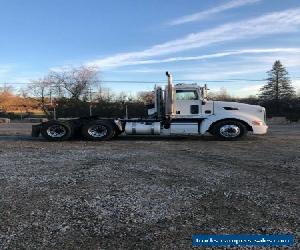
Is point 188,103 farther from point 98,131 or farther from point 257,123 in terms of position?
point 98,131

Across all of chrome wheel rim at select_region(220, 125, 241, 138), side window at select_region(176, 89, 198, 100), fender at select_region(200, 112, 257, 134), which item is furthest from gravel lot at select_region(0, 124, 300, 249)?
side window at select_region(176, 89, 198, 100)

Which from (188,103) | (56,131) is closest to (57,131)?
(56,131)

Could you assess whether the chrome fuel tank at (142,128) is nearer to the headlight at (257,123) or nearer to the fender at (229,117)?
the fender at (229,117)

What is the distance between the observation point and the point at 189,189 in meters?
8.84

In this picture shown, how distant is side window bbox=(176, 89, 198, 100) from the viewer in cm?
1967

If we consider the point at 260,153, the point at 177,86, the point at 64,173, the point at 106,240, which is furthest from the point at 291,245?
the point at 177,86

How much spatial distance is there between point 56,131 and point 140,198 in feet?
39.7

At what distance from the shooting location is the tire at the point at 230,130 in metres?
19.2

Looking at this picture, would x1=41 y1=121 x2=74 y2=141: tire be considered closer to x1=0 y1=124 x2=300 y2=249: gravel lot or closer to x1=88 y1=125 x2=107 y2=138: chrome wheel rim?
x1=88 y1=125 x2=107 y2=138: chrome wheel rim

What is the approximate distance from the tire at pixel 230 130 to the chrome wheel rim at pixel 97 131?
457 cm

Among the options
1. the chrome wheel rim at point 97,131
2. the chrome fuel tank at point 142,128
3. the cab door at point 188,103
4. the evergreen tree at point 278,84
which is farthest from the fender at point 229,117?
the evergreen tree at point 278,84

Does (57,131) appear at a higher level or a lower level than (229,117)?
lower

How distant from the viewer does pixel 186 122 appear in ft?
64.1

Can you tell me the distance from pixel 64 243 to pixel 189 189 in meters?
3.35
